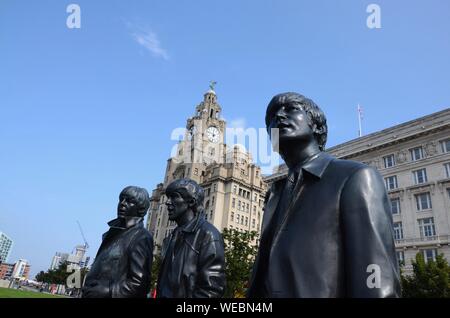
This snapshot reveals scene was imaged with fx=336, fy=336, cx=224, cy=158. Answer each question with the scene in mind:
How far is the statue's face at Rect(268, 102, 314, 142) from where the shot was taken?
279cm

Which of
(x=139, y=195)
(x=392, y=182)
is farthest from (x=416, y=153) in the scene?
(x=139, y=195)

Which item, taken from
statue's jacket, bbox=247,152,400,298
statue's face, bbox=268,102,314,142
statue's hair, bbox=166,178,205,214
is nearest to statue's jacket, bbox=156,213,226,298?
statue's hair, bbox=166,178,205,214

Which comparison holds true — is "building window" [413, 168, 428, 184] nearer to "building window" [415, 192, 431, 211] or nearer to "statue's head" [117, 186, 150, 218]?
"building window" [415, 192, 431, 211]

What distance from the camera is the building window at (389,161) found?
33000mm

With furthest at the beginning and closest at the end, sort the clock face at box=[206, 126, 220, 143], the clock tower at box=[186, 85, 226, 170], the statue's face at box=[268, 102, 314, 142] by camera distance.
Answer: the clock face at box=[206, 126, 220, 143], the clock tower at box=[186, 85, 226, 170], the statue's face at box=[268, 102, 314, 142]

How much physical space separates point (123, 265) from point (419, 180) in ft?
104

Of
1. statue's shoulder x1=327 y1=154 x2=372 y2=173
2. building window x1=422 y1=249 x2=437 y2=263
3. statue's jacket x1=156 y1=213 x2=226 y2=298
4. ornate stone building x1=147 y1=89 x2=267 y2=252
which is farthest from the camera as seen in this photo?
ornate stone building x1=147 y1=89 x2=267 y2=252

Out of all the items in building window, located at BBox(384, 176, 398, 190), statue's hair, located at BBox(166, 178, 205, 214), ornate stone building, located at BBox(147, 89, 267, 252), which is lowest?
statue's hair, located at BBox(166, 178, 205, 214)

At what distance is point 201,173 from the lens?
229ft

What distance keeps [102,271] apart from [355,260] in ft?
14.8

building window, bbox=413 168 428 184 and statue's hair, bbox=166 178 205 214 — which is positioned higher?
building window, bbox=413 168 428 184

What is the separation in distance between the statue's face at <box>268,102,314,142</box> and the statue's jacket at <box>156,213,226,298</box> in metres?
2.70
